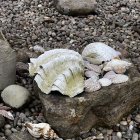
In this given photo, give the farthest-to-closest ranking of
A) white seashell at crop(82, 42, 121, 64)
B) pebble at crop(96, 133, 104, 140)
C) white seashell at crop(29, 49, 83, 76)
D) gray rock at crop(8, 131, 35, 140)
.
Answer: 1. white seashell at crop(82, 42, 121, 64)
2. white seashell at crop(29, 49, 83, 76)
3. pebble at crop(96, 133, 104, 140)
4. gray rock at crop(8, 131, 35, 140)

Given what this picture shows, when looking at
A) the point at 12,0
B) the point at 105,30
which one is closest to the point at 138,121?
the point at 105,30

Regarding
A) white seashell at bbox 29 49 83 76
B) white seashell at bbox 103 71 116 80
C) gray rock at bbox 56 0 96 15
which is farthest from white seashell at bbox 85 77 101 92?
gray rock at bbox 56 0 96 15

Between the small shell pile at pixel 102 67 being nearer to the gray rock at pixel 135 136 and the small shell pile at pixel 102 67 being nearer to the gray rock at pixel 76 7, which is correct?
the gray rock at pixel 135 136

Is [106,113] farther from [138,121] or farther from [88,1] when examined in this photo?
[88,1]

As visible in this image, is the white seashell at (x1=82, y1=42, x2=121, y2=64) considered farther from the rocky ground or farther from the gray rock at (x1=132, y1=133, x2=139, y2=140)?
the gray rock at (x1=132, y1=133, x2=139, y2=140)

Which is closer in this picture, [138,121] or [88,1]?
[138,121]

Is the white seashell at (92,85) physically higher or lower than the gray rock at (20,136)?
higher

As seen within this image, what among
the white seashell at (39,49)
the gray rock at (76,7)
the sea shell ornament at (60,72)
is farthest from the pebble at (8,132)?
the gray rock at (76,7)
